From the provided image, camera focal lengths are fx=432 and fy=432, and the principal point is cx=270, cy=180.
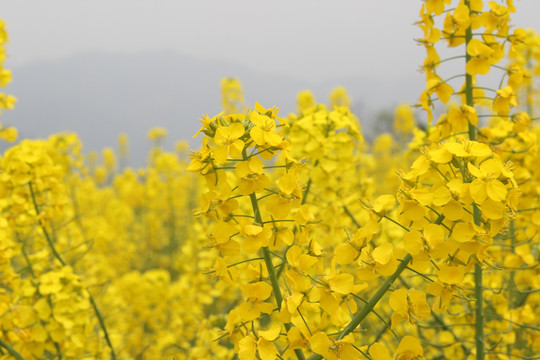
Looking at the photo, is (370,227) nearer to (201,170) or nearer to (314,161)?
(201,170)

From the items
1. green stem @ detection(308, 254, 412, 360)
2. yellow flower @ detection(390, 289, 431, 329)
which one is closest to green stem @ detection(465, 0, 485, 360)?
yellow flower @ detection(390, 289, 431, 329)

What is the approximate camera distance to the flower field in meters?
1.18

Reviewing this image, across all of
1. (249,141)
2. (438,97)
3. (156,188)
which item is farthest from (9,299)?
Result: (156,188)

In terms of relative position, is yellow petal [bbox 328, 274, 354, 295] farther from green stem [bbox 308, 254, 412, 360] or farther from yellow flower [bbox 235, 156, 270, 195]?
yellow flower [bbox 235, 156, 270, 195]

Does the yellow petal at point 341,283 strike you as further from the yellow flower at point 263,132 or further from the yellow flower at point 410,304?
the yellow flower at point 263,132

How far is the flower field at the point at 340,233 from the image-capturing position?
1.18 meters

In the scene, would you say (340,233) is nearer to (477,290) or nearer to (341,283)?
(477,290)

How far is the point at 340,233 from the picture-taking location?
3078 millimetres

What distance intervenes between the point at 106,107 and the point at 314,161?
94.9 meters

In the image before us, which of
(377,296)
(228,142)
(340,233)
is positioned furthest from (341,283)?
(340,233)

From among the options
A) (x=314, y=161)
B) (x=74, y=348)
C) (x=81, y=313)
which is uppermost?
(x=314, y=161)

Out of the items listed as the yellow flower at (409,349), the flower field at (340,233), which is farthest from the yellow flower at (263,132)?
the yellow flower at (409,349)

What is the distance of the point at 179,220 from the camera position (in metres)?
11.2

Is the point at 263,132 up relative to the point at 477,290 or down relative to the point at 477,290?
up
